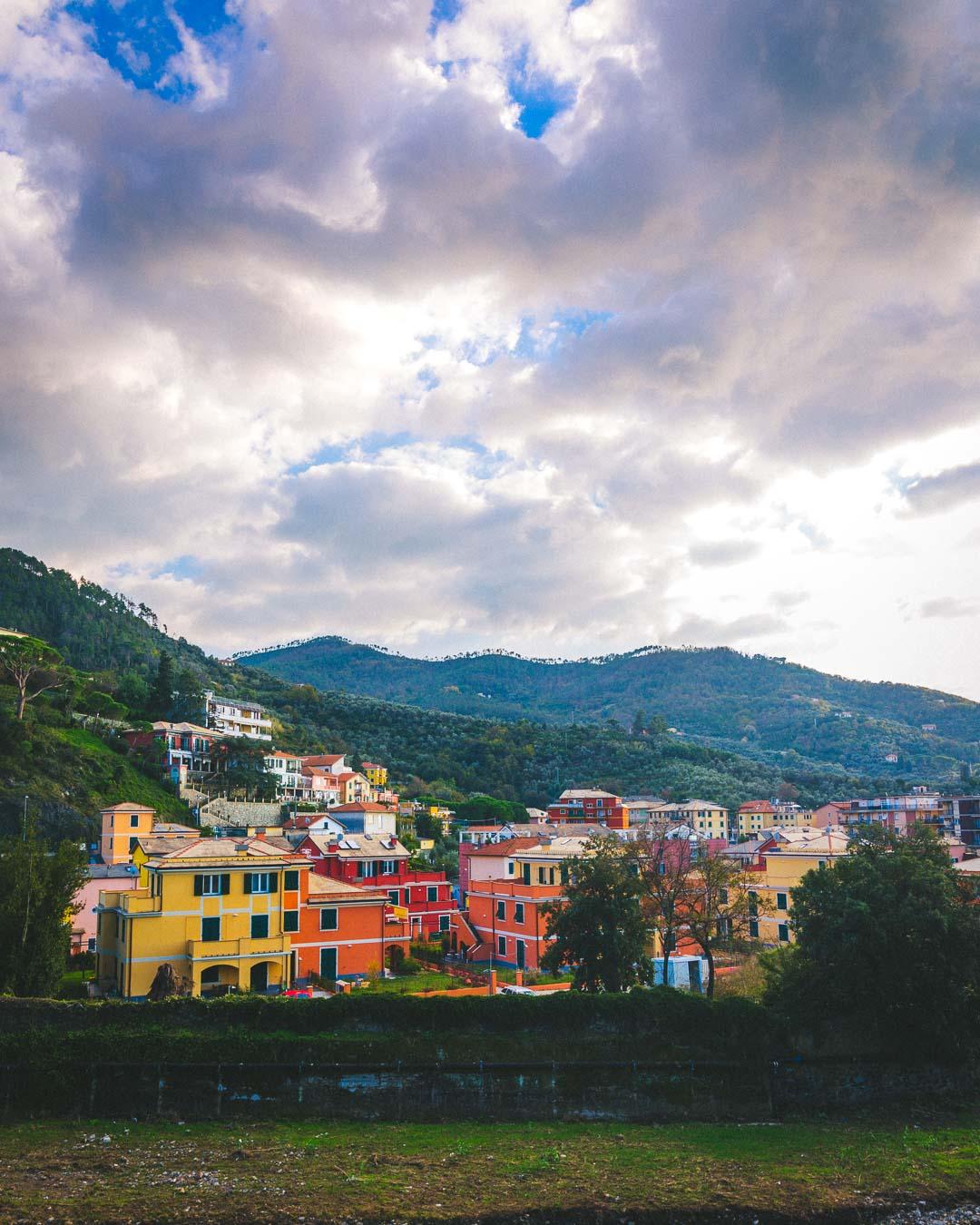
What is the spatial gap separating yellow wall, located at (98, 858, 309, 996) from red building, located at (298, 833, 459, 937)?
11.5m

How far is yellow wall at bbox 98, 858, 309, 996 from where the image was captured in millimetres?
34156

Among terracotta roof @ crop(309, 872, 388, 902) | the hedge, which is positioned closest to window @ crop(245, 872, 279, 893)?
terracotta roof @ crop(309, 872, 388, 902)

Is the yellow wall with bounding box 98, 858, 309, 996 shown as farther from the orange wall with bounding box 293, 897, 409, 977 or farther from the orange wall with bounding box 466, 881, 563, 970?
the orange wall with bounding box 466, 881, 563, 970

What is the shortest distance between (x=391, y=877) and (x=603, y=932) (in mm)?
18893

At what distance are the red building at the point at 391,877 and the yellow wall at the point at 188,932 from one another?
1145cm

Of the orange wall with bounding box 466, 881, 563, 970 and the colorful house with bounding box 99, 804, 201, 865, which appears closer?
the orange wall with bounding box 466, 881, 563, 970

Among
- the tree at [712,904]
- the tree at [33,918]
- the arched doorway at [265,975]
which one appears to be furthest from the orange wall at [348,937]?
the tree at [712,904]

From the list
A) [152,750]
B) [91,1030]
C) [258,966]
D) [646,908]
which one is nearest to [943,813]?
[646,908]

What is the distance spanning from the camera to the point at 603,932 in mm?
34375

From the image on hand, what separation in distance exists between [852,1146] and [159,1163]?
17748mm

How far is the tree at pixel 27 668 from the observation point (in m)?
84.0

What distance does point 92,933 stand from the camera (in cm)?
4494

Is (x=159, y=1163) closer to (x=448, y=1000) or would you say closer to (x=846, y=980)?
(x=448, y=1000)

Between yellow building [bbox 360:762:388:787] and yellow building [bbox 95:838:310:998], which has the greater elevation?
yellow building [bbox 360:762:388:787]
